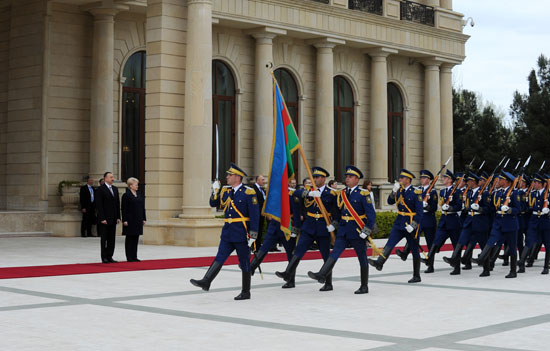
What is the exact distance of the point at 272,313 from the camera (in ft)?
33.4

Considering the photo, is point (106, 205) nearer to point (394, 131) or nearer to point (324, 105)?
point (324, 105)

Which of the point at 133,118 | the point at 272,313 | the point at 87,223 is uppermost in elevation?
the point at 133,118

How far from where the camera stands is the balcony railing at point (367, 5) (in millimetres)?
31609

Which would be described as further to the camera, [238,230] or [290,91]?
[290,91]

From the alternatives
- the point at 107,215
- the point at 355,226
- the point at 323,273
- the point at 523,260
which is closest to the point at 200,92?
the point at 107,215

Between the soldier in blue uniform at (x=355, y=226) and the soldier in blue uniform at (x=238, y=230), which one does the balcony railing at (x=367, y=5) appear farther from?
the soldier in blue uniform at (x=238, y=230)

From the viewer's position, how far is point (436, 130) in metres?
35.5

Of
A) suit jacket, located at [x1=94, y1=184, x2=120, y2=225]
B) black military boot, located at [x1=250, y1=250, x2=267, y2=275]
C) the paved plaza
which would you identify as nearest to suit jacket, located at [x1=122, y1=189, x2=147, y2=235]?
suit jacket, located at [x1=94, y1=184, x2=120, y2=225]

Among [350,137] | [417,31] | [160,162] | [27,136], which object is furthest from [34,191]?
[417,31]

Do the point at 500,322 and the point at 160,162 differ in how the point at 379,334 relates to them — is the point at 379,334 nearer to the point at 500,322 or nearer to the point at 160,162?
the point at 500,322

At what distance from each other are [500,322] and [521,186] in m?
7.83

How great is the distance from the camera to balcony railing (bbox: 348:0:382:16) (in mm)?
31609

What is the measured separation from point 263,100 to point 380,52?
20.8 feet

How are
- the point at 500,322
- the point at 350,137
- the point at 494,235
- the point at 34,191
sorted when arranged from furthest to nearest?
the point at 350,137 < the point at 34,191 < the point at 494,235 < the point at 500,322
